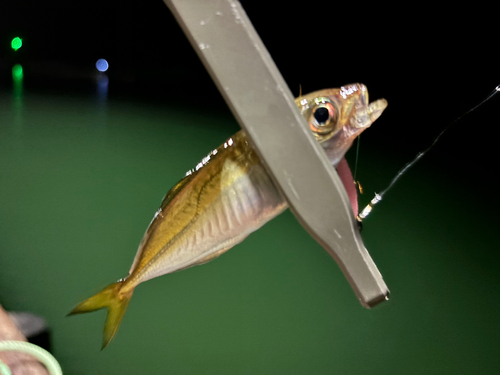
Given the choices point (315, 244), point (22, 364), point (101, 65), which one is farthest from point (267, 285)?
point (101, 65)

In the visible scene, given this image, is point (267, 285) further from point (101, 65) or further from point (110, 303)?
point (101, 65)

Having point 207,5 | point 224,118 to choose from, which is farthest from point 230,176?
point 224,118

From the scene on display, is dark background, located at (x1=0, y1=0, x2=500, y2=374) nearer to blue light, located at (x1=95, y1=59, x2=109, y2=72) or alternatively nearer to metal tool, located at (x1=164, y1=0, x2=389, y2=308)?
metal tool, located at (x1=164, y1=0, x2=389, y2=308)

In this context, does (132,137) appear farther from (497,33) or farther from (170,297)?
(497,33)

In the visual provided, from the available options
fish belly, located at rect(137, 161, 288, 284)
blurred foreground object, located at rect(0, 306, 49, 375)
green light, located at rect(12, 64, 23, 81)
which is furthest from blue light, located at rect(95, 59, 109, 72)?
fish belly, located at rect(137, 161, 288, 284)

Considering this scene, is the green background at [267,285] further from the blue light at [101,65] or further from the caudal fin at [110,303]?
the blue light at [101,65]

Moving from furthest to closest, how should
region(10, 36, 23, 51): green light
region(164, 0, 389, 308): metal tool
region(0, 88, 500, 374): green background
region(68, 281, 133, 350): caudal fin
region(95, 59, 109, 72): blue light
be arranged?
1. region(10, 36, 23, 51): green light
2. region(95, 59, 109, 72): blue light
3. region(0, 88, 500, 374): green background
4. region(68, 281, 133, 350): caudal fin
5. region(164, 0, 389, 308): metal tool

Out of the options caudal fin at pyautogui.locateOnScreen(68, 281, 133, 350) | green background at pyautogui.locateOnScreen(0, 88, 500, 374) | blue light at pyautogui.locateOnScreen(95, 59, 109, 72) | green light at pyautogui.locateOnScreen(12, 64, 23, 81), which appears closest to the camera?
caudal fin at pyautogui.locateOnScreen(68, 281, 133, 350)
